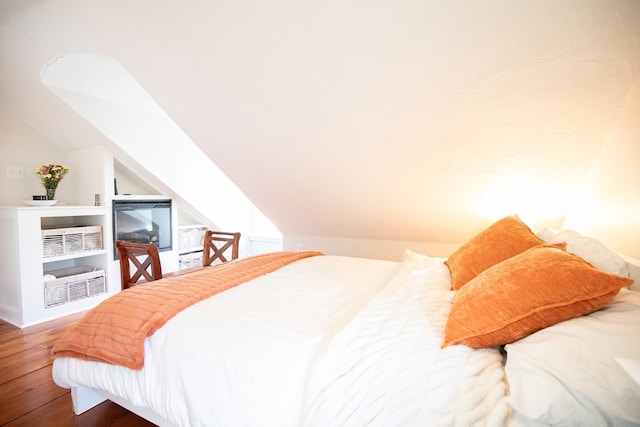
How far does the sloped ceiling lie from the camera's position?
1334 mm

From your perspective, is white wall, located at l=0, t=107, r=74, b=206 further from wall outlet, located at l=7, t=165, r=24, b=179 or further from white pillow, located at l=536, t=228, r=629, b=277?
white pillow, located at l=536, t=228, r=629, b=277

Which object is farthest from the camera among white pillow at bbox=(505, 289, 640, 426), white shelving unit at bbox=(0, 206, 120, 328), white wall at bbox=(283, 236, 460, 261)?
white wall at bbox=(283, 236, 460, 261)

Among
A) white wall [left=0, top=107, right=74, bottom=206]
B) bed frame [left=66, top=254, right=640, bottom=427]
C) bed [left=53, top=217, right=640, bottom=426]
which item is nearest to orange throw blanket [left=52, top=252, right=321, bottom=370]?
bed [left=53, top=217, right=640, bottom=426]

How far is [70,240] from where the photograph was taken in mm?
2830

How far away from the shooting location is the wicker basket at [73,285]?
264cm

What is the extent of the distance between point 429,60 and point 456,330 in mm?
1343

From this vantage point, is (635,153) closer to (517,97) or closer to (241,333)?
(517,97)

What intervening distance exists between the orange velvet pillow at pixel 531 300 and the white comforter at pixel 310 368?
71 mm

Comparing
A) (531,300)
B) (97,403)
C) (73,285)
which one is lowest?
(97,403)

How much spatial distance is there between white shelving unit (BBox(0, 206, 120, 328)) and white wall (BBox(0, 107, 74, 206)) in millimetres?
353

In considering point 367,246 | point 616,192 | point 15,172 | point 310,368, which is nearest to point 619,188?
point 616,192

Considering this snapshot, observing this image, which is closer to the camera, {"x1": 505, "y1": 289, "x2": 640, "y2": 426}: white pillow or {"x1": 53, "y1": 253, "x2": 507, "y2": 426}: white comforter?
{"x1": 505, "y1": 289, "x2": 640, "y2": 426}: white pillow

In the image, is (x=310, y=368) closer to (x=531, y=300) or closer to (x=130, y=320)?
(x=531, y=300)

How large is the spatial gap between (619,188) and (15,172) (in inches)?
195
